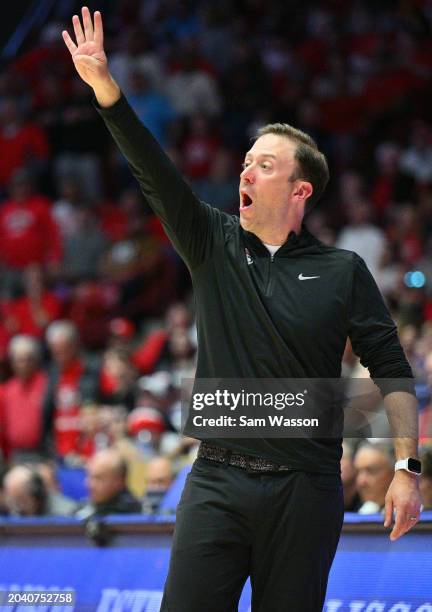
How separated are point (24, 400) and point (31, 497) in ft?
9.41

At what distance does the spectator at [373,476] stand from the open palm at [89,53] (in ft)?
9.61

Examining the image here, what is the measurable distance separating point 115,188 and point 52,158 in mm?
825

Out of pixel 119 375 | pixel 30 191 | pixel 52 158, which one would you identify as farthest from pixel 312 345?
pixel 52 158

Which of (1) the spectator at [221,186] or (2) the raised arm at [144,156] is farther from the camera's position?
(1) the spectator at [221,186]

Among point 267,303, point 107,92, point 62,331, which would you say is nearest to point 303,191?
point 267,303

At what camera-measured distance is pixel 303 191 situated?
3.68 m

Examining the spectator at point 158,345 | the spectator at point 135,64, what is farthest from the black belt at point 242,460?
the spectator at point 135,64

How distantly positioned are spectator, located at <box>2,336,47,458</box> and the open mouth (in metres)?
6.43

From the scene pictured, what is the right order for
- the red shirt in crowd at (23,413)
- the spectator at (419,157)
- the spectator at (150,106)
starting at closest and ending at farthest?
the red shirt in crowd at (23,413)
the spectator at (419,157)
the spectator at (150,106)

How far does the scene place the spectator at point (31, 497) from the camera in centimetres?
712

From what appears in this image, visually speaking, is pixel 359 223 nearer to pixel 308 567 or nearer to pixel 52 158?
pixel 52 158

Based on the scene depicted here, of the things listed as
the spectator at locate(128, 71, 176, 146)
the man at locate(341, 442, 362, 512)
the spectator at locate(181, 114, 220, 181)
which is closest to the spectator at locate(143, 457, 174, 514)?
the man at locate(341, 442, 362, 512)

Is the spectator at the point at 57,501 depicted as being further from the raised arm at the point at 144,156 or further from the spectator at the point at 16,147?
the spectator at the point at 16,147

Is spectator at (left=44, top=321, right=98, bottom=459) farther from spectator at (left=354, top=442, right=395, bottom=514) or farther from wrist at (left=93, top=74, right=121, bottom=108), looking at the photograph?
wrist at (left=93, top=74, right=121, bottom=108)
